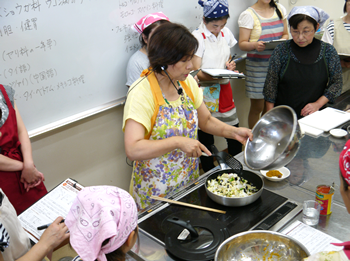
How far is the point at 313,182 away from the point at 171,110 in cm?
76

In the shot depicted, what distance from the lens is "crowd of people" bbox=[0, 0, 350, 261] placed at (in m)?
0.97

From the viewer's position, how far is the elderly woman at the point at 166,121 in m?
1.40

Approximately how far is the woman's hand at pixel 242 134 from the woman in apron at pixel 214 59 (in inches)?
41.6

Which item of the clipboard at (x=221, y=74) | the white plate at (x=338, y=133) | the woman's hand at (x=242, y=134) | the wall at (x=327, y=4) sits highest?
the wall at (x=327, y=4)

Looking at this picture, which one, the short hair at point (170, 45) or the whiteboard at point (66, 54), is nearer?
the short hair at point (170, 45)

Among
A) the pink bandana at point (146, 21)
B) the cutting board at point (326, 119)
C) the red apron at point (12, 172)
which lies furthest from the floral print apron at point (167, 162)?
the cutting board at point (326, 119)

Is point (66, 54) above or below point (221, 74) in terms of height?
above

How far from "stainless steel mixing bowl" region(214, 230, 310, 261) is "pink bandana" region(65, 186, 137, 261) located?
335 mm

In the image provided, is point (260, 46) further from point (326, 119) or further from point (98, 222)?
point (98, 222)

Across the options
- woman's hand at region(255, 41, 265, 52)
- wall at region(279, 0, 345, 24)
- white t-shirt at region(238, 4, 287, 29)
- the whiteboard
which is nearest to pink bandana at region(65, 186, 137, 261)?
the whiteboard

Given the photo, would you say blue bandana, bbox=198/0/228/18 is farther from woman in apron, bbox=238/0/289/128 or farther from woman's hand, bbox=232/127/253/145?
woman's hand, bbox=232/127/253/145

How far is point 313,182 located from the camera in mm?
1468

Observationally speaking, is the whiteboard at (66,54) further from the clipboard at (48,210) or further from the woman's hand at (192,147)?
the woman's hand at (192,147)

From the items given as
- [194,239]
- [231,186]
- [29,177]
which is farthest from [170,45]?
[29,177]
